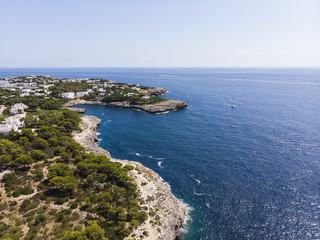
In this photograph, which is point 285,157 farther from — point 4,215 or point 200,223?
point 4,215

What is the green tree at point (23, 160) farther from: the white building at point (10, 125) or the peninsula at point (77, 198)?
the white building at point (10, 125)

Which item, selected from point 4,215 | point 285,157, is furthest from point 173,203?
point 285,157

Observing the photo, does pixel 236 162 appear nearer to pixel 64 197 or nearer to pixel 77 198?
pixel 77 198

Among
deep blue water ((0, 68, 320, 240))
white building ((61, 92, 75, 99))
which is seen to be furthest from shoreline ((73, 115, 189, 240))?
white building ((61, 92, 75, 99))

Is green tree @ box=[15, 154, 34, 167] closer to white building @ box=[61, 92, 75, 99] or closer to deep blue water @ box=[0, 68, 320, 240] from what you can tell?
deep blue water @ box=[0, 68, 320, 240]

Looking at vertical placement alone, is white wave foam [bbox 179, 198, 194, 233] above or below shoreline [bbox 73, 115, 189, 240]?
below
